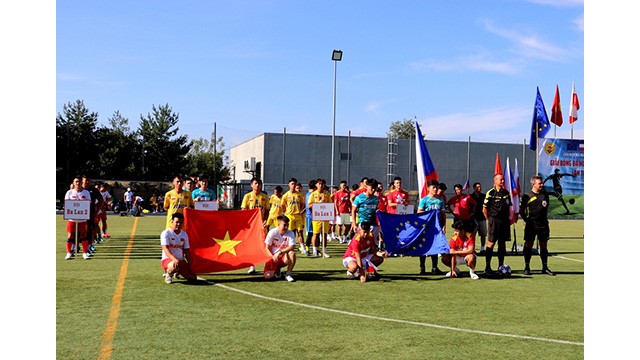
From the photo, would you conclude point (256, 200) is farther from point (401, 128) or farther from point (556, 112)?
point (401, 128)

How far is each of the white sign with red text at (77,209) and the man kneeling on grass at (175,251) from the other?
14.8 ft

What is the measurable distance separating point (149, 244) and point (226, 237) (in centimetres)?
795

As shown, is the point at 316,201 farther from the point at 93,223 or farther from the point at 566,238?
the point at 566,238

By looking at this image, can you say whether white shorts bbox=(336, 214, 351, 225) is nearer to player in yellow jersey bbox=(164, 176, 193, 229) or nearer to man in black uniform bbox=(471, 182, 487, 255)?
man in black uniform bbox=(471, 182, 487, 255)

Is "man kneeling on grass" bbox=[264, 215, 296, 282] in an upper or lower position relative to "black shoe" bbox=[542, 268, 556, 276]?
upper

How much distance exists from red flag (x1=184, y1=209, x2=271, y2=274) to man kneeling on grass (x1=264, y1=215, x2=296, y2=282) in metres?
0.17

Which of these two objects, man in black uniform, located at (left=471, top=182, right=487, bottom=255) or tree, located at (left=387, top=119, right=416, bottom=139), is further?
tree, located at (left=387, top=119, right=416, bottom=139)

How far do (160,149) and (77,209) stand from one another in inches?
1811

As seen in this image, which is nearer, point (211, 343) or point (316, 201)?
point (211, 343)

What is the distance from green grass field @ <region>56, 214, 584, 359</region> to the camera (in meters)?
7.11

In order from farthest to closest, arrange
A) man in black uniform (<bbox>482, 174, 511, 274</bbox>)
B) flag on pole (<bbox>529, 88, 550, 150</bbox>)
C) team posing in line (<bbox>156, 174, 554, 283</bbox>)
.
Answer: flag on pole (<bbox>529, 88, 550, 150</bbox>) → man in black uniform (<bbox>482, 174, 511, 274</bbox>) → team posing in line (<bbox>156, 174, 554, 283</bbox>)

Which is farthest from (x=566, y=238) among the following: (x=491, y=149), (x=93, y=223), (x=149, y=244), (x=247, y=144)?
(x=247, y=144)

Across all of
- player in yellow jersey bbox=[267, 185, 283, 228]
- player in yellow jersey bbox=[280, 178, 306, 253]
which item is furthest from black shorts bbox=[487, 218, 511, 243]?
player in yellow jersey bbox=[267, 185, 283, 228]

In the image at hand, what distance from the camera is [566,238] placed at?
25953 millimetres
